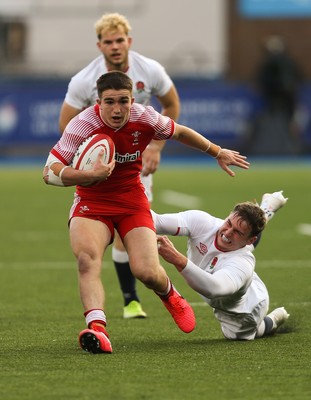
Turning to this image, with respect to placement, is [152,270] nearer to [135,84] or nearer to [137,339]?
[137,339]

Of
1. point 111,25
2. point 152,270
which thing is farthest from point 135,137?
point 111,25

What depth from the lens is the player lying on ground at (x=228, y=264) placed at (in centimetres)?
772

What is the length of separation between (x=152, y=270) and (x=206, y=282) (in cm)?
34

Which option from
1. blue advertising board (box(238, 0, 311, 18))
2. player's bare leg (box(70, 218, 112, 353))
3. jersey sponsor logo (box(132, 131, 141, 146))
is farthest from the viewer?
blue advertising board (box(238, 0, 311, 18))

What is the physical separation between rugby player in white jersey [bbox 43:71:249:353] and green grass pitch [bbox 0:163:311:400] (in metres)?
0.32

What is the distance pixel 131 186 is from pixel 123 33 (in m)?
1.78

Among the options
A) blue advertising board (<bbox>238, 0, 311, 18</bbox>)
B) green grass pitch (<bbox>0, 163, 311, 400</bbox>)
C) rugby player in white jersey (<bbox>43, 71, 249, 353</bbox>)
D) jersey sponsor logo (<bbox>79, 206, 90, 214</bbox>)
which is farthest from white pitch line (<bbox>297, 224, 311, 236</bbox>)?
blue advertising board (<bbox>238, 0, 311, 18</bbox>)

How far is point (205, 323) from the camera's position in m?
8.91

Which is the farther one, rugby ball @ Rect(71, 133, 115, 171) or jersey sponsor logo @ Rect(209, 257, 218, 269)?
jersey sponsor logo @ Rect(209, 257, 218, 269)

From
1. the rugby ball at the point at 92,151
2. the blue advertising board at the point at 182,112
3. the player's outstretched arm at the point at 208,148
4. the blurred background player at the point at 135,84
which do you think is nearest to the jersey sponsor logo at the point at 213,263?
the player's outstretched arm at the point at 208,148

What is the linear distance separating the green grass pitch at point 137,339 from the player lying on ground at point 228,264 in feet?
0.45

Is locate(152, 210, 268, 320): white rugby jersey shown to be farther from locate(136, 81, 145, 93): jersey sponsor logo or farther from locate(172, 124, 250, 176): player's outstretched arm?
locate(136, 81, 145, 93): jersey sponsor logo

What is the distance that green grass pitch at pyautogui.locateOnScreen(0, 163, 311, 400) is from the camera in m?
6.36

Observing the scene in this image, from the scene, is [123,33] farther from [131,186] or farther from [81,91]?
[131,186]
